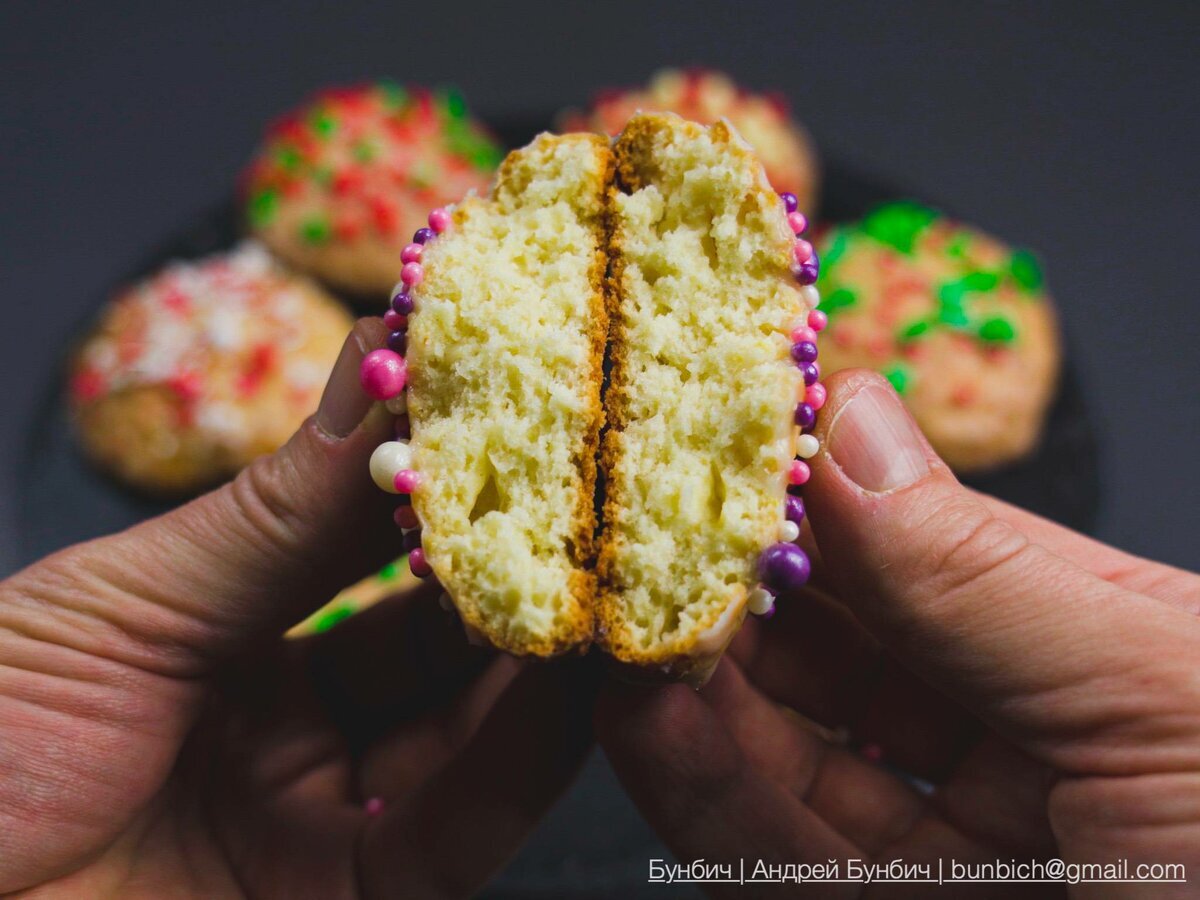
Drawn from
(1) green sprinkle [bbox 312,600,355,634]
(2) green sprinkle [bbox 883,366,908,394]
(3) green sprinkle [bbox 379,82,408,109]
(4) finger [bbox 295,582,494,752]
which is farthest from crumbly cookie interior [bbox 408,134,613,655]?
(3) green sprinkle [bbox 379,82,408,109]

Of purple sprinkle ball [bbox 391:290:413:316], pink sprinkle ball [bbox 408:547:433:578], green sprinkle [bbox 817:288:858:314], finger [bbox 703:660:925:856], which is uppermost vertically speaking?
purple sprinkle ball [bbox 391:290:413:316]

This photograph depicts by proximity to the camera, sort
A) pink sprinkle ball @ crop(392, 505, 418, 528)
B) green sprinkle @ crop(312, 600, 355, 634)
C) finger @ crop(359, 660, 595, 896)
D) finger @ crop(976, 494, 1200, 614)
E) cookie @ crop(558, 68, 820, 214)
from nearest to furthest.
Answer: pink sprinkle ball @ crop(392, 505, 418, 528) < finger @ crop(976, 494, 1200, 614) < finger @ crop(359, 660, 595, 896) < green sprinkle @ crop(312, 600, 355, 634) < cookie @ crop(558, 68, 820, 214)

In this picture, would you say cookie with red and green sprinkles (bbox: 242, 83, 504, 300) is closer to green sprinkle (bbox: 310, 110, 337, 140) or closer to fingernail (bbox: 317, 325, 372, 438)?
green sprinkle (bbox: 310, 110, 337, 140)

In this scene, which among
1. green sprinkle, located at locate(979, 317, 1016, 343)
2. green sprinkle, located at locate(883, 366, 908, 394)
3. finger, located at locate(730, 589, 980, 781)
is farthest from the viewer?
green sprinkle, located at locate(979, 317, 1016, 343)

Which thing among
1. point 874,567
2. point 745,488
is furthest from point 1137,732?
point 745,488

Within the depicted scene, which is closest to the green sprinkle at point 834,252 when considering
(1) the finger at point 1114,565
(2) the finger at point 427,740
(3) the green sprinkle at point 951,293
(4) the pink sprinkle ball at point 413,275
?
(3) the green sprinkle at point 951,293

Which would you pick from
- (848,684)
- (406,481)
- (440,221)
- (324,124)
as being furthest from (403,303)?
(324,124)

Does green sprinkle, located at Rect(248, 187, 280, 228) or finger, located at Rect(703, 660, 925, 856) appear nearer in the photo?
finger, located at Rect(703, 660, 925, 856)

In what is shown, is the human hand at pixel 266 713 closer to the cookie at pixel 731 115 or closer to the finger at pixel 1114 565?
the finger at pixel 1114 565
